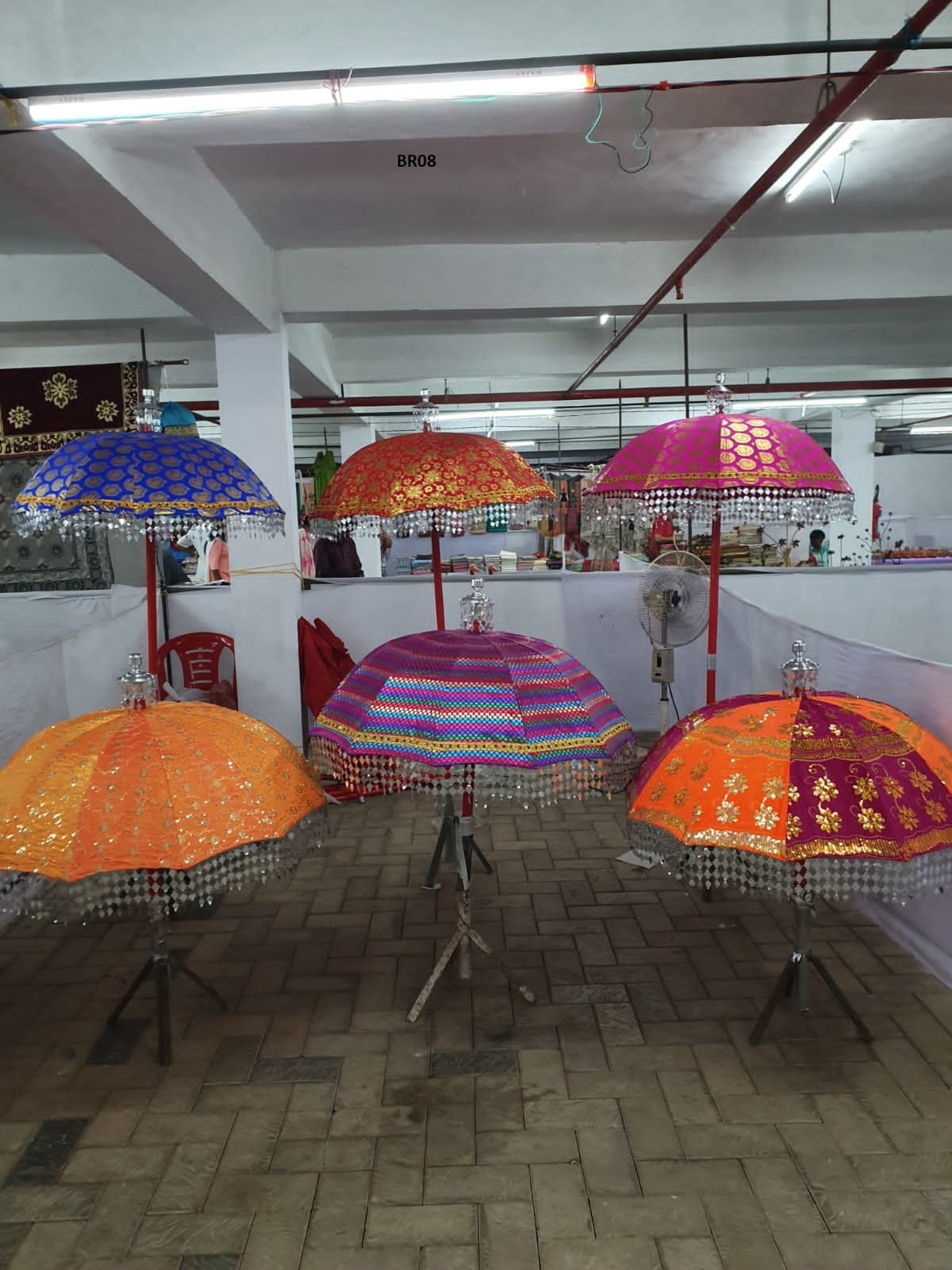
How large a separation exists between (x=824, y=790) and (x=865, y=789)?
109mm

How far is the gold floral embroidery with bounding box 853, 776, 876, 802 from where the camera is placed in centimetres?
229

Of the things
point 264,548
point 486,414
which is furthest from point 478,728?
point 486,414

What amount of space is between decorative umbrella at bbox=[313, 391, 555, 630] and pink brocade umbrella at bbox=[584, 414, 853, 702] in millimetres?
382

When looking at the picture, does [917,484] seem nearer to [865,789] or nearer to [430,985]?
[865,789]

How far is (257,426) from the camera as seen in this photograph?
5.51 metres

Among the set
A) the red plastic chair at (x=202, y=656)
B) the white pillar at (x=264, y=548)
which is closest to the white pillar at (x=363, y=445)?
the red plastic chair at (x=202, y=656)

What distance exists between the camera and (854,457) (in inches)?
525

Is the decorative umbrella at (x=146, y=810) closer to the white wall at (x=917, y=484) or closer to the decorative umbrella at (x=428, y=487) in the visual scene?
the decorative umbrella at (x=428, y=487)

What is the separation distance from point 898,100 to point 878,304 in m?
3.15

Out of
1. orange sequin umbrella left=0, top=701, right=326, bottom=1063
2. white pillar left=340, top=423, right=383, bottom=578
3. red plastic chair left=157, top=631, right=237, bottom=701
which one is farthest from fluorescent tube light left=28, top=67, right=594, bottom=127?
white pillar left=340, top=423, right=383, bottom=578

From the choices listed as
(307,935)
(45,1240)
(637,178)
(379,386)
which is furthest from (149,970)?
(379,386)

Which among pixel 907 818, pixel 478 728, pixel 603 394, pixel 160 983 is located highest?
pixel 603 394

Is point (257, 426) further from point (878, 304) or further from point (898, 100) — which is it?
point (878, 304)

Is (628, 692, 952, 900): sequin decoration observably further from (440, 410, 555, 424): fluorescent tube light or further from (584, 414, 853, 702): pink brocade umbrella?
(440, 410, 555, 424): fluorescent tube light
